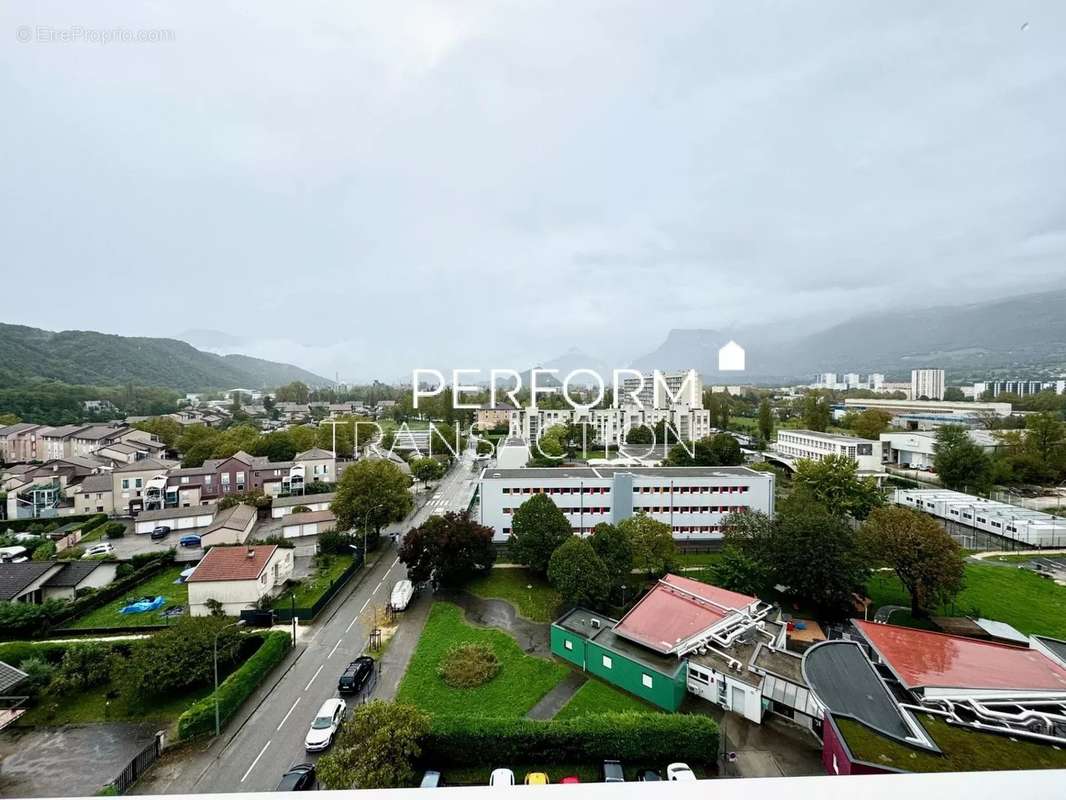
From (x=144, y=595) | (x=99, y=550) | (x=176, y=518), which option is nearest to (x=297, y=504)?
(x=176, y=518)

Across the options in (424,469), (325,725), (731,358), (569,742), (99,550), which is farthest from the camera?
(424,469)

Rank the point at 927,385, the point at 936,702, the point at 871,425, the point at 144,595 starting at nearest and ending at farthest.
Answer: the point at 936,702, the point at 144,595, the point at 871,425, the point at 927,385

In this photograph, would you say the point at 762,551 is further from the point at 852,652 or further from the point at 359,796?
the point at 359,796

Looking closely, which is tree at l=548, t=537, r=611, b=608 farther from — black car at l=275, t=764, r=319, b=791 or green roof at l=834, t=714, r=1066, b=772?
green roof at l=834, t=714, r=1066, b=772

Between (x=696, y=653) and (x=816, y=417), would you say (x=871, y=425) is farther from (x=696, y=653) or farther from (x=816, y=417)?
(x=696, y=653)

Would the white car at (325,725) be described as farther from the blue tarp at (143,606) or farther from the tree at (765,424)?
the tree at (765,424)

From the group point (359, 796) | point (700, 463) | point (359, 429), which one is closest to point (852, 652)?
point (359, 796)
